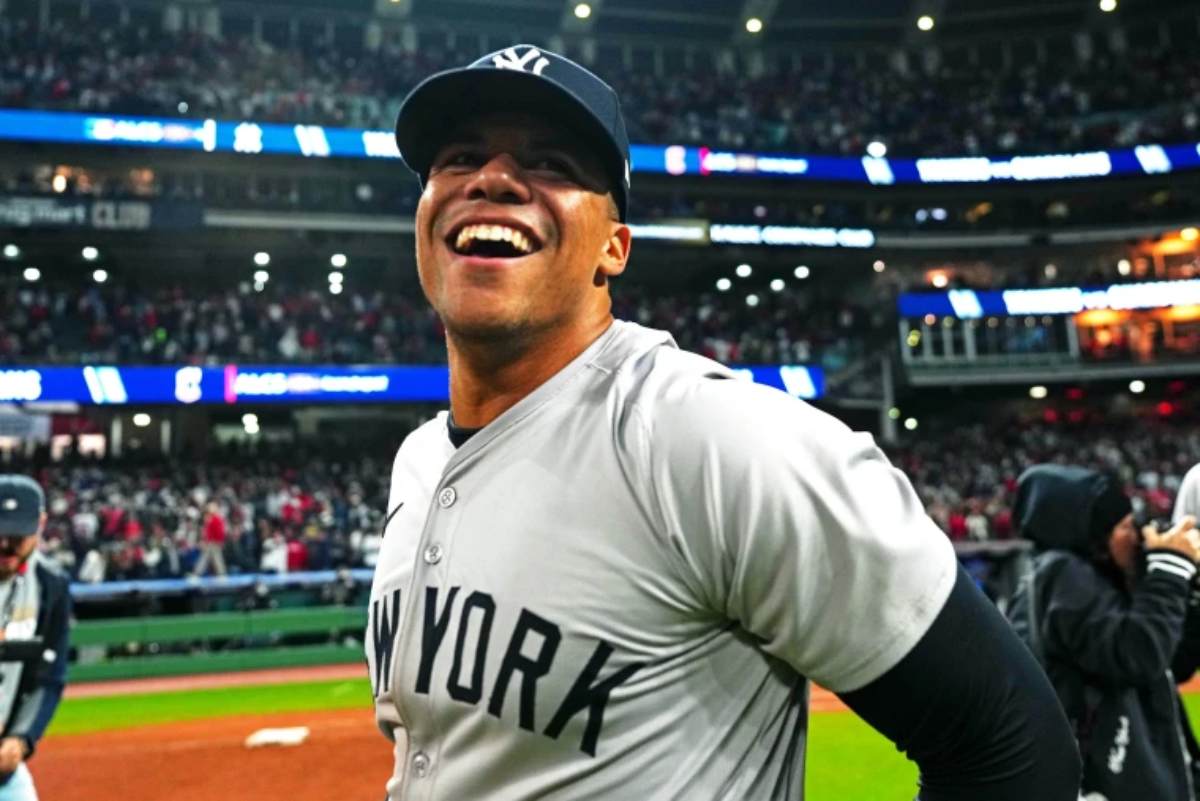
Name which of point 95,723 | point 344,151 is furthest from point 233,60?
point 95,723

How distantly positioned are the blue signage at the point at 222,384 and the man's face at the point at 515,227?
22.4m

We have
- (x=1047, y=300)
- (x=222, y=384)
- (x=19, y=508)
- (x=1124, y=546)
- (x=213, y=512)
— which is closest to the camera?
(x=1124, y=546)

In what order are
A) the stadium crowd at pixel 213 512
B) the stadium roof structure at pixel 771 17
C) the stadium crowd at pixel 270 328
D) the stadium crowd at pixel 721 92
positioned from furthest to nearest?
the stadium roof structure at pixel 771 17, the stadium crowd at pixel 721 92, the stadium crowd at pixel 270 328, the stadium crowd at pixel 213 512

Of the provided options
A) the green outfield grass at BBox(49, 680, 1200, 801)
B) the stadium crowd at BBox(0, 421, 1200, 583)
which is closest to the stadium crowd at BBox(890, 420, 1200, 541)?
the stadium crowd at BBox(0, 421, 1200, 583)

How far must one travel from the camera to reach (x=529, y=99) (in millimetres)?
1524

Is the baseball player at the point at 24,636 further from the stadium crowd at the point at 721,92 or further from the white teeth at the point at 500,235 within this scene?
the stadium crowd at the point at 721,92

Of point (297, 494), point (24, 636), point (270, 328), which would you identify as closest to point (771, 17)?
point (270, 328)

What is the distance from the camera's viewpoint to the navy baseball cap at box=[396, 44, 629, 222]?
1486 millimetres

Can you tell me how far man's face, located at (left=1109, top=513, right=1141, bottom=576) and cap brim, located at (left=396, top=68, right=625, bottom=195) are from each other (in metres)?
2.71

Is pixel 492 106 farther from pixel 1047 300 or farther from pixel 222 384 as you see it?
pixel 1047 300

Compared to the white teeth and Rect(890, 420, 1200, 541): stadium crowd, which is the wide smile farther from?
Rect(890, 420, 1200, 541): stadium crowd

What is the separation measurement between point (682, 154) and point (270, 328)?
15.9 meters

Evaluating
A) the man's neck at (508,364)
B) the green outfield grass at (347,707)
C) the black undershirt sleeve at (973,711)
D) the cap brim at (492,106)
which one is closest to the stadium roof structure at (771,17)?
the green outfield grass at (347,707)

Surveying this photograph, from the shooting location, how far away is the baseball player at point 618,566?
1214mm
